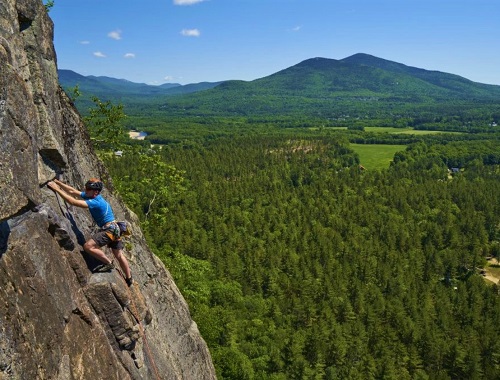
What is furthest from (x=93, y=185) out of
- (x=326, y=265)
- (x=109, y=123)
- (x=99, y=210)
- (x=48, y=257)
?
(x=326, y=265)

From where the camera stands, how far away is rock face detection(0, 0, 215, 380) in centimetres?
889

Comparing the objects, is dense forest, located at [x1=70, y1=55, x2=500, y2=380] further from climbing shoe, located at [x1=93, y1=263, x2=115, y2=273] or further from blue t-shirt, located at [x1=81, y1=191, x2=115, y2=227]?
climbing shoe, located at [x1=93, y1=263, x2=115, y2=273]

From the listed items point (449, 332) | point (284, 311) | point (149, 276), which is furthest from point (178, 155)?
point (149, 276)

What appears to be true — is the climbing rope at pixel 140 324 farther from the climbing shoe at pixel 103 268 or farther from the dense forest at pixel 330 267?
the dense forest at pixel 330 267

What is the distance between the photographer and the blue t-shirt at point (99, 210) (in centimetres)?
1266

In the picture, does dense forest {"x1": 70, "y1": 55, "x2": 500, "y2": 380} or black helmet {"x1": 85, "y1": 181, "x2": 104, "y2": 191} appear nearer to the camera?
black helmet {"x1": 85, "y1": 181, "x2": 104, "y2": 191}

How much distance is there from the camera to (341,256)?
88.3 m

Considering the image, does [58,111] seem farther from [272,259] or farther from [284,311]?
[272,259]

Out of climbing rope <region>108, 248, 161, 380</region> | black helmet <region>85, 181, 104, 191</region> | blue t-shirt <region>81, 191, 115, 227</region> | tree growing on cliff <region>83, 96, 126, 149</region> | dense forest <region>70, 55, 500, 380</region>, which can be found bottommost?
dense forest <region>70, 55, 500, 380</region>

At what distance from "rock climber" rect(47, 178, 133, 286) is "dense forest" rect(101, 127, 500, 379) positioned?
2004cm

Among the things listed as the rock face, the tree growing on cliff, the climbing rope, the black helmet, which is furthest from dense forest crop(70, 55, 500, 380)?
the black helmet

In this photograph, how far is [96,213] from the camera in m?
12.8

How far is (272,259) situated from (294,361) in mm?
30925

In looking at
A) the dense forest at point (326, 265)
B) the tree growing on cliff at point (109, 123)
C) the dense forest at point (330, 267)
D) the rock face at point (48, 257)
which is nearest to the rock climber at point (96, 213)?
the rock face at point (48, 257)
